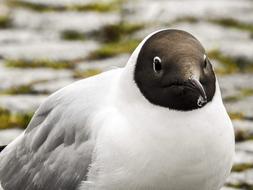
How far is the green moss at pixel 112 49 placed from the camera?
330 inches

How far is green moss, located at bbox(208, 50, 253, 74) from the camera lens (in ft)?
26.3

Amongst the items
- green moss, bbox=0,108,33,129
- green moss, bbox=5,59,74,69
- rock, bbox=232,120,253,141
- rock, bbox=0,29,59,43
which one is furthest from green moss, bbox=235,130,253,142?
rock, bbox=0,29,59,43

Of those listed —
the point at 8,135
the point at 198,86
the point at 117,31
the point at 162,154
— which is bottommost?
the point at 117,31

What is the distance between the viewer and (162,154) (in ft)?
16.1

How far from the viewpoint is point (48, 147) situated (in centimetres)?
546

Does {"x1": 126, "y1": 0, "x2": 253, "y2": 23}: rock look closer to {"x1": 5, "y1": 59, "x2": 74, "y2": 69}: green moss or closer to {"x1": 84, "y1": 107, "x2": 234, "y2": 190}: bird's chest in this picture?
{"x1": 5, "y1": 59, "x2": 74, "y2": 69}: green moss

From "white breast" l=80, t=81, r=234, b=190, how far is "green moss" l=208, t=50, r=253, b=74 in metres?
2.99

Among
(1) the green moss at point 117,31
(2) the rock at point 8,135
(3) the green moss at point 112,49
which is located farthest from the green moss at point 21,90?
(1) the green moss at point 117,31

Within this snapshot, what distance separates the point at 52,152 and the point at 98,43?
130 inches

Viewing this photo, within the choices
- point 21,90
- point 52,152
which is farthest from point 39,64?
point 52,152

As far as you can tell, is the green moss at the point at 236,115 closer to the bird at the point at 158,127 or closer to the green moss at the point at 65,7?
the bird at the point at 158,127

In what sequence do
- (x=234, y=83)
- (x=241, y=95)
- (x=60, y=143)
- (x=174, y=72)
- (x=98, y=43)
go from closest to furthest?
(x=174, y=72) → (x=60, y=143) → (x=241, y=95) → (x=234, y=83) → (x=98, y=43)

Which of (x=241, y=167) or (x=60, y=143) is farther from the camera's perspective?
(x=241, y=167)

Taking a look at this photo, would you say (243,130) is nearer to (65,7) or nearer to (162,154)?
(162,154)
